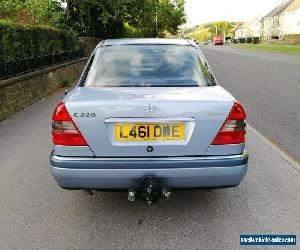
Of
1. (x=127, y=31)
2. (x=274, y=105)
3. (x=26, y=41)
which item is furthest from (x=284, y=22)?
(x=26, y=41)

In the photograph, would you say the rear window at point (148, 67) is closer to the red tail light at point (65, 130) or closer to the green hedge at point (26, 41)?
the red tail light at point (65, 130)

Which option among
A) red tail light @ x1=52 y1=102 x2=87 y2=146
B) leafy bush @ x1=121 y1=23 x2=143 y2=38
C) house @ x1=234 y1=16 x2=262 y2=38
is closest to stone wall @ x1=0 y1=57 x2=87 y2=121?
red tail light @ x1=52 y1=102 x2=87 y2=146

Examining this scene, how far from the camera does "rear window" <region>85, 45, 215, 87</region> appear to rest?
154 inches

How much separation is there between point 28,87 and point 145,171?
7.73 meters

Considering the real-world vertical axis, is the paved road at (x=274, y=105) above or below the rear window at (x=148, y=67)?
below

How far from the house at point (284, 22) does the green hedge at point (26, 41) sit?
204ft

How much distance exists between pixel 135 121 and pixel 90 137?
0.41 m

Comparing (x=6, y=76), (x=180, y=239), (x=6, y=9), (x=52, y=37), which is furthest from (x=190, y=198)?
(x=6, y=9)

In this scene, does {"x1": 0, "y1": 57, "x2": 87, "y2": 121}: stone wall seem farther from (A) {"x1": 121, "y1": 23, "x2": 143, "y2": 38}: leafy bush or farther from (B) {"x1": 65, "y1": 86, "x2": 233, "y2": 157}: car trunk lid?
(A) {"x1": 121, "y1": 23, "x2": 143, "y2": 38}: leafy bush

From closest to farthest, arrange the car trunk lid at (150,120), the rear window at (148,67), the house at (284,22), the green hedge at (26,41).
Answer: the car trunk lid at (150,120) → the rear window at (148,67) → the green hedge at (26,41) → the house at (284,22)

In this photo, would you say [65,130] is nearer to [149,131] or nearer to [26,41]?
[149,131]

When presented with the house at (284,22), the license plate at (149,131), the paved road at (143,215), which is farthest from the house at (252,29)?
the license plate at (149,131)

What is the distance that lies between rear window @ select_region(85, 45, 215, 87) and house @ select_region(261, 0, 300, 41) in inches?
2762

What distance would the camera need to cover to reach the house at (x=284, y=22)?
2906 inches
